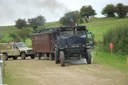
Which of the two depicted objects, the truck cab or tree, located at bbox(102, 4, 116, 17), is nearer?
the truck cab

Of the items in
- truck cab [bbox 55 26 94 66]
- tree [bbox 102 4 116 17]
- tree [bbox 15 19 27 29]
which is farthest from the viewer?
tree [bbox 15 19 27 29]

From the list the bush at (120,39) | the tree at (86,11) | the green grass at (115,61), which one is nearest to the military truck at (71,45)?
the green grass at (115,61)

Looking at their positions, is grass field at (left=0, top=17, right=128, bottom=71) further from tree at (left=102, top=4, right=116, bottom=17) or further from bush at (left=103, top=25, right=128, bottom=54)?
tree at (left=102, top=4, right=116, bottom=17)

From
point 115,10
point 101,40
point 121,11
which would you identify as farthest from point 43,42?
point 115,10

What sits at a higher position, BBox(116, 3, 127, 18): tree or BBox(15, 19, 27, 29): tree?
BBox(116, 3, 127, 18): tree

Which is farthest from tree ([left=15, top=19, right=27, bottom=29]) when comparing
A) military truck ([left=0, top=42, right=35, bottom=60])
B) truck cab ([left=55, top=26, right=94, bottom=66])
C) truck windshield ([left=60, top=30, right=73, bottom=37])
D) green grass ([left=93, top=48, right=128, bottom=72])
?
truck cab ([left=55, top=26, right=94, bottom=66])

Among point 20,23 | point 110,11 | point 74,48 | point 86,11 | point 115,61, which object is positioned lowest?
point 115,61

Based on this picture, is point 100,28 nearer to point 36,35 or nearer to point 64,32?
point 36,35

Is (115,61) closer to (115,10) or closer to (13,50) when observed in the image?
(13,50)

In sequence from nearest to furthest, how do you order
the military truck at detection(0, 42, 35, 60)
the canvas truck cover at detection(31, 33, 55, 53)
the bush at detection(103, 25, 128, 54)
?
the canvas truck cover at detection(31, 33, 55, 53), the bush at detection(103, 25, 128, 54), the military truck at detection(0, 42, 35, 60)

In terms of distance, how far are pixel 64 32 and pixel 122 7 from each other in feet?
258

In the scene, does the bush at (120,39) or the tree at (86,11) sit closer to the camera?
the bush at (120,39)

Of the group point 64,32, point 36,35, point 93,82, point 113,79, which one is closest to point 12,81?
point 93,82

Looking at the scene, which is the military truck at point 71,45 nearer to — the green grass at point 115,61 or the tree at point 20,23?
the green grass at point 115,61
